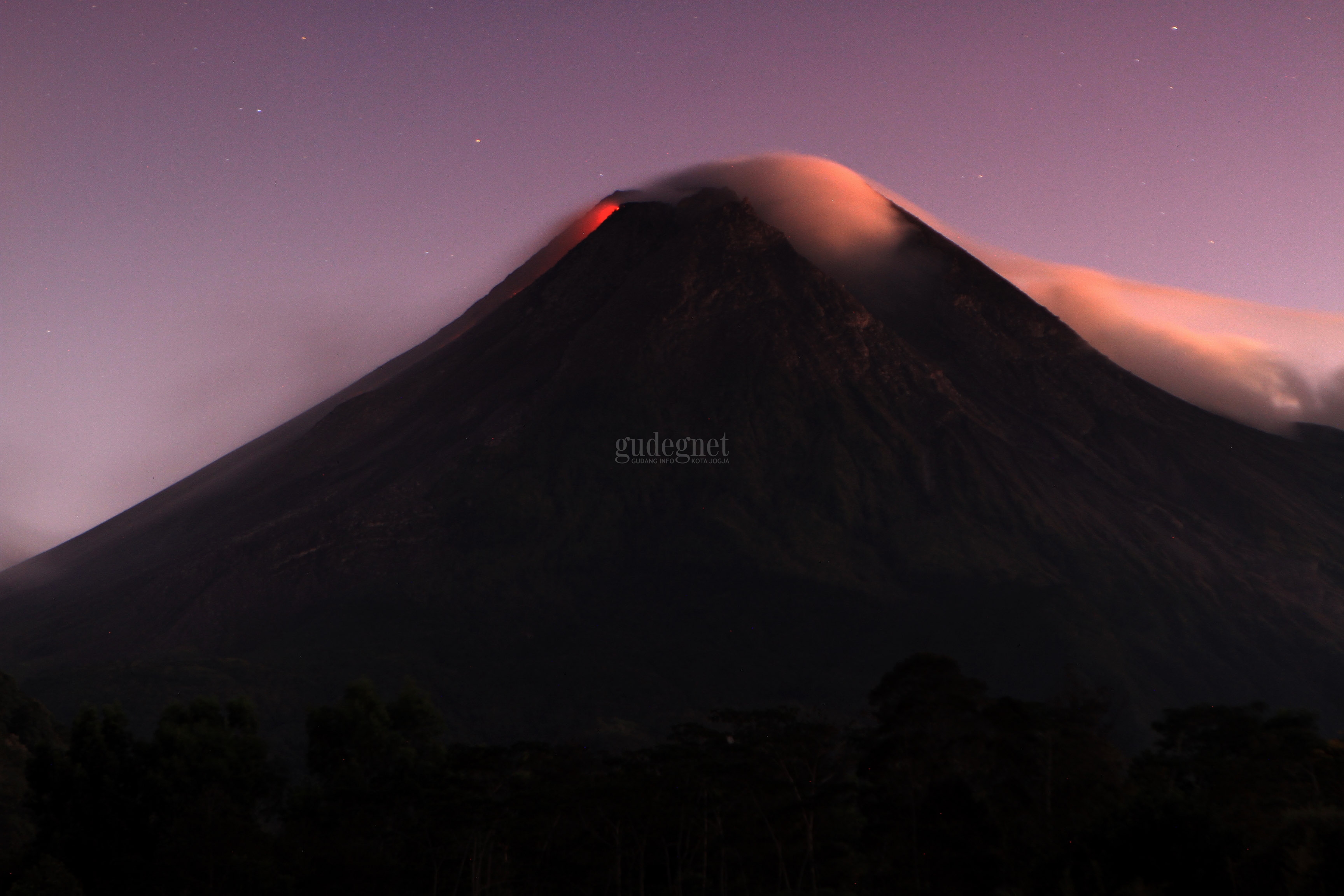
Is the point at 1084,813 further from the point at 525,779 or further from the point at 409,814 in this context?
the point at 409,814

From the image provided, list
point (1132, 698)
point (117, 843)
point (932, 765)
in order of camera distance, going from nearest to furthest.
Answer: point (932, 765) < point (117, 843) < point (1132, 698)

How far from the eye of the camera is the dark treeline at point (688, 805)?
51000mm

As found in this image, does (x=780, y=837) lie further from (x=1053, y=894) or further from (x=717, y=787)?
(x=1053, y=894)

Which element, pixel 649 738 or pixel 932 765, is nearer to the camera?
pixel 932 765

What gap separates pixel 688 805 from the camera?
200ft

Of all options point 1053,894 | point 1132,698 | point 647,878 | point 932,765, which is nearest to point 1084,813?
point 932,765

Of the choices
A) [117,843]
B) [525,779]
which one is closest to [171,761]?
[117,843]

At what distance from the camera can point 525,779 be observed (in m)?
65.8

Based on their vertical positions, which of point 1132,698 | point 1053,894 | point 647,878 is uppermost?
point 1053,894

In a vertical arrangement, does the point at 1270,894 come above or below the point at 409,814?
above

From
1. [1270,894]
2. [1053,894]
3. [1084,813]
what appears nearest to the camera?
[1270,894]

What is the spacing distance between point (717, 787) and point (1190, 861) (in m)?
33.3

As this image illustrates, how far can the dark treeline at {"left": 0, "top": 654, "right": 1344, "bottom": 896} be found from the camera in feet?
167

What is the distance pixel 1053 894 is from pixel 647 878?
39065 mm
